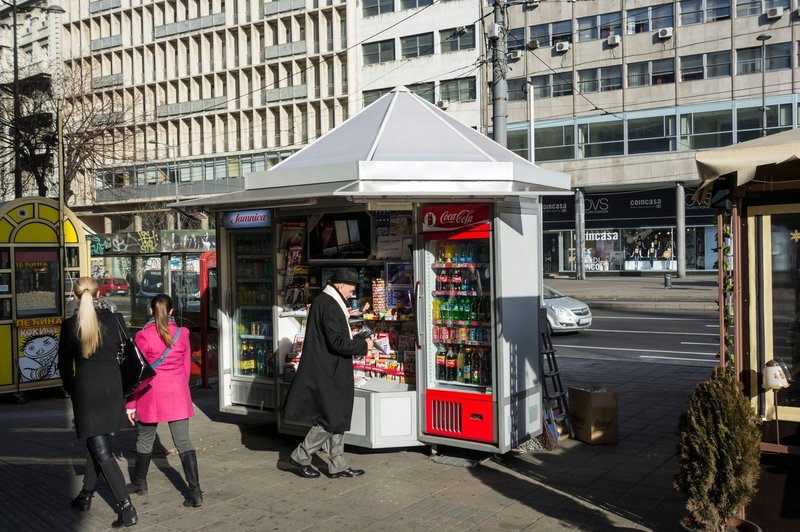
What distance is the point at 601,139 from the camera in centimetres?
4250

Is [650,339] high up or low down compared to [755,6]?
down

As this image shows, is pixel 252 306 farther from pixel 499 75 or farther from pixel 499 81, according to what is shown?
pixel 499 75

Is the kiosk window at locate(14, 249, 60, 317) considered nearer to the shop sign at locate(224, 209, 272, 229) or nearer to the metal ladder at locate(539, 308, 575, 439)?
the shop sign at locate(224, 209, 272, 229)

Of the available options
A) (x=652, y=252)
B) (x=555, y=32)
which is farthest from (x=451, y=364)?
(x=555, y=32)

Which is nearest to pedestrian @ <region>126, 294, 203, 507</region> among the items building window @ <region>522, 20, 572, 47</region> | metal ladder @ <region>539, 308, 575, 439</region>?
metal ladder @ <region>539, 308, 575, 439</region>

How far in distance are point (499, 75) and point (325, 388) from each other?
833 cm

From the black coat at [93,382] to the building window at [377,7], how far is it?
155 ft

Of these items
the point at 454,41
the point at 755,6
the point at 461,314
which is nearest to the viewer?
the point at 461,314

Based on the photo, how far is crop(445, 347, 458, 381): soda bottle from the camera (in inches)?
299

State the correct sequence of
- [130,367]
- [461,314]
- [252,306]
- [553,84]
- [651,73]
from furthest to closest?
[553,84] → [651,73] → [252,306] → [461,314] → [130,367]

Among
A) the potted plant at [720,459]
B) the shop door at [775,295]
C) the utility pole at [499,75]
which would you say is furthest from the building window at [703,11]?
the potted plant at [720,459]

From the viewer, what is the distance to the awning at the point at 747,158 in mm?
4527

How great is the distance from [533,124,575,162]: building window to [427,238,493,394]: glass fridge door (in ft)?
122

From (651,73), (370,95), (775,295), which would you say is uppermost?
(370,95)
